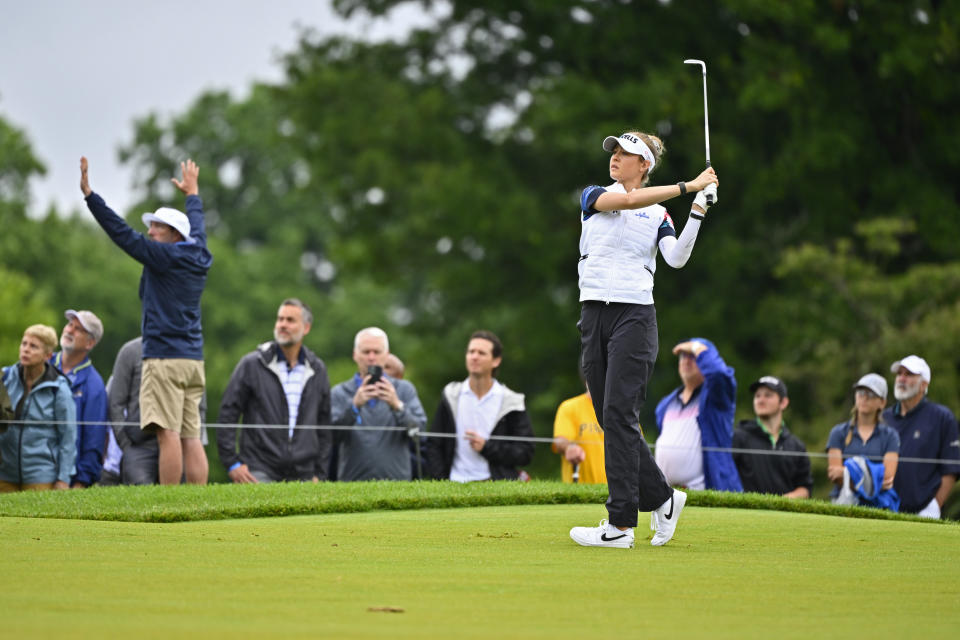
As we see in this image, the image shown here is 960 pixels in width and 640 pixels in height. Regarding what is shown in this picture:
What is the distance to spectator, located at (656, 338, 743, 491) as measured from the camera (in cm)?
1205

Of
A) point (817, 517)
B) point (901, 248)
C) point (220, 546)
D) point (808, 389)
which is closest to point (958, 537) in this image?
point (817, 517)

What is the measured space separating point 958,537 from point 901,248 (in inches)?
709

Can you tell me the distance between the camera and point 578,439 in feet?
41.0

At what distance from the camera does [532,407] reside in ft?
97.5

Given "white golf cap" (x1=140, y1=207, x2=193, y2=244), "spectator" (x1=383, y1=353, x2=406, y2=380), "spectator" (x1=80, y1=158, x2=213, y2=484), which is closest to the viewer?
"spectator" (x1=80, y1=158, x2=213, y2=484)

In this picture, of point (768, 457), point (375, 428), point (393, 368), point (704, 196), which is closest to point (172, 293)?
point (375, 428)

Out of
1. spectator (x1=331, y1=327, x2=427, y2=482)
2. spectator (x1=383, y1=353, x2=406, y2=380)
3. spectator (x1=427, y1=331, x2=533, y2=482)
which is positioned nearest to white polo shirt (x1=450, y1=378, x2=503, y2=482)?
spectator (x1=427, y1=331, x2=533, y2=482)

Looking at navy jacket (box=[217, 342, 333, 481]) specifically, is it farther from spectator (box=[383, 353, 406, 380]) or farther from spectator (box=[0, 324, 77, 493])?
spectator (box=[383, 353, 406, 380])

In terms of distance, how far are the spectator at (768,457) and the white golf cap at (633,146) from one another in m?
5.21

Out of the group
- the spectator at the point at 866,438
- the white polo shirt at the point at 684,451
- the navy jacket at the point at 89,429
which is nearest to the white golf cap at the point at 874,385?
the spectator at the point at 866,438

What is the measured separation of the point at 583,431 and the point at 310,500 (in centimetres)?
347

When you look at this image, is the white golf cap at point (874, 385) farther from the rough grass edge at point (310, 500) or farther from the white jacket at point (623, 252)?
the white jacket at point (623, 252)

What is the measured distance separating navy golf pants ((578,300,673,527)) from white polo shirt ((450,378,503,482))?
4.92 metres

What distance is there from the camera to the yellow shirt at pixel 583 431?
12.5m
